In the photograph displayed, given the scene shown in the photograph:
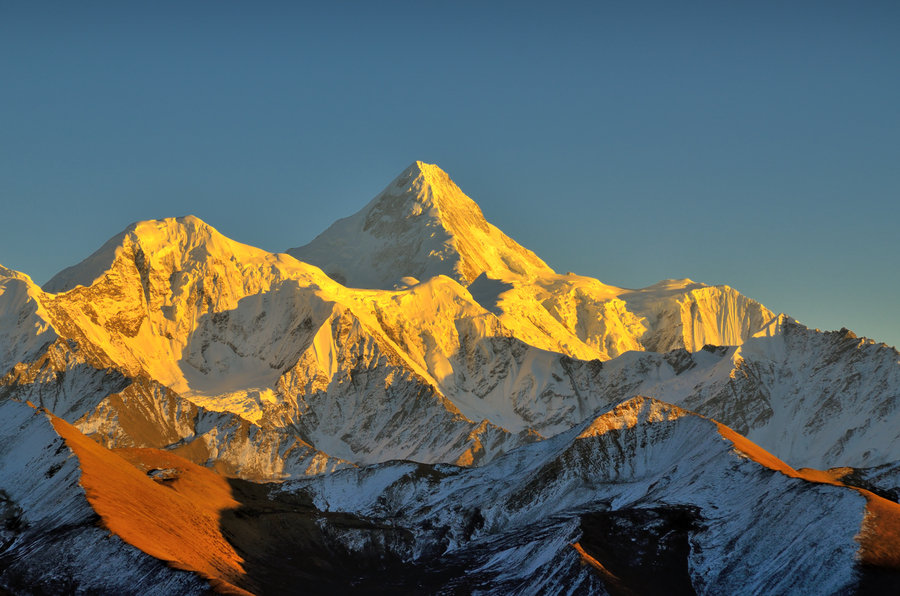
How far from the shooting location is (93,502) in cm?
19862

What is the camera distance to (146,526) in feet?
653

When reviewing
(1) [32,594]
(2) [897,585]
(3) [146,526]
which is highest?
(2) [897,585]

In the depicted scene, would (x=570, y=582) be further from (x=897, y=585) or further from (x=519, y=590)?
(x=897, y=585)

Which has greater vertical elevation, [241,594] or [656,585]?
[656,585]

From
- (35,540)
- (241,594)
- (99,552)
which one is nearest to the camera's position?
(241,594)

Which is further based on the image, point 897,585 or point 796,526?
point 796,526

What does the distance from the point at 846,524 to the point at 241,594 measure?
3367 inches

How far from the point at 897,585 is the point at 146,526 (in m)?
107

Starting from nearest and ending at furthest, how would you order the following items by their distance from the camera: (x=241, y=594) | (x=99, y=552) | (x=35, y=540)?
(x=241, y=594), (x=99, y=552), (x=35, y=540)

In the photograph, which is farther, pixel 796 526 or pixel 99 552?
pixel 796 526

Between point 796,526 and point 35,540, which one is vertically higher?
point 796,526

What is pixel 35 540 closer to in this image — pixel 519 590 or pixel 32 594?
pixel 32 594

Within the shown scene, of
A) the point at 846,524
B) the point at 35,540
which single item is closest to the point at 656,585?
the point at 846,524

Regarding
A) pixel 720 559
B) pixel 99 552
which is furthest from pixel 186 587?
pixel 720 559
